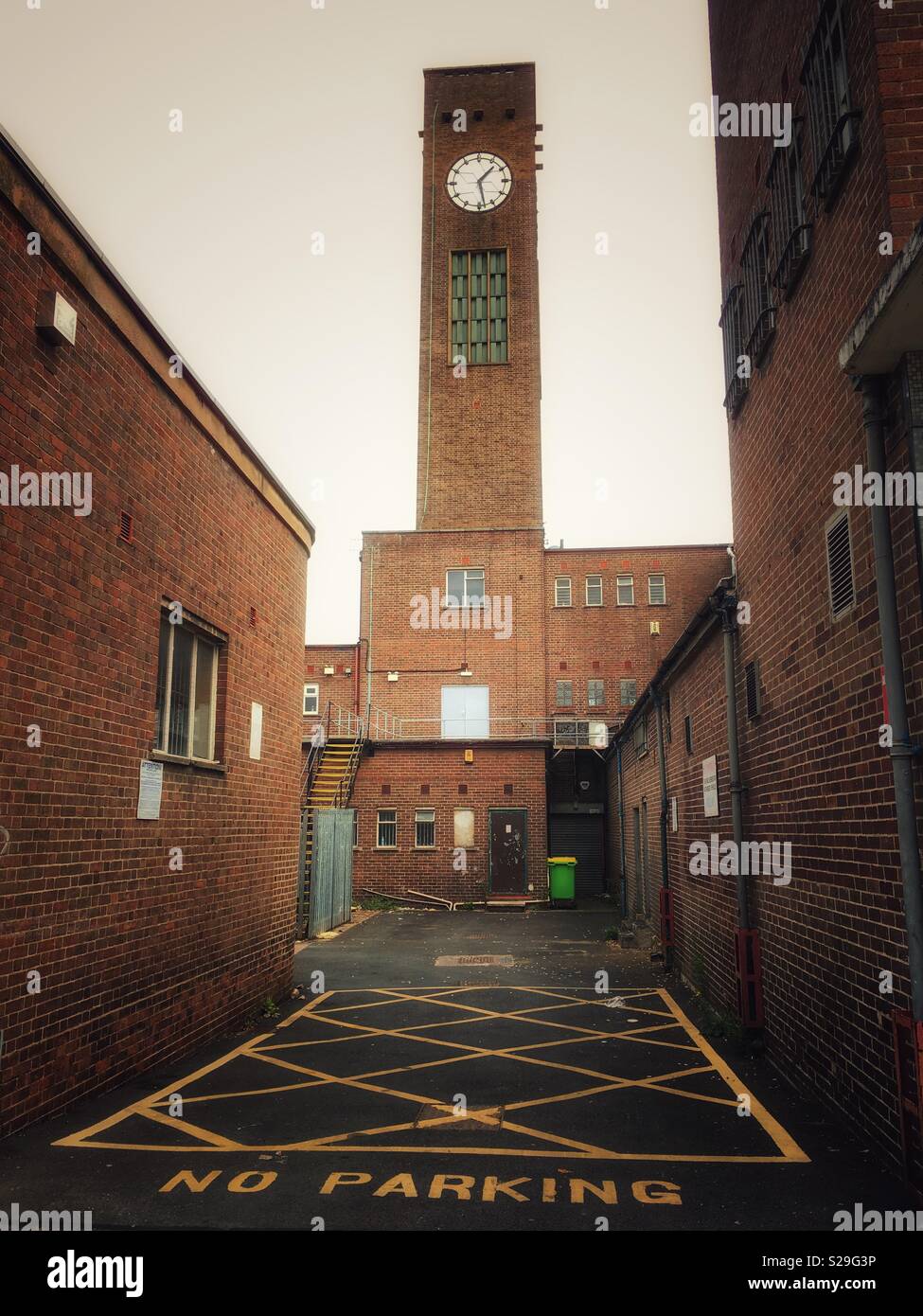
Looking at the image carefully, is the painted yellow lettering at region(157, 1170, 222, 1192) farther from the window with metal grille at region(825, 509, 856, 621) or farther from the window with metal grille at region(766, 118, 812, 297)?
the window with metal grille at region(766, 118, 812, 297)

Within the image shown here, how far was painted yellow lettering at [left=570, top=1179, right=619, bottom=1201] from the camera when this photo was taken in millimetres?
4621

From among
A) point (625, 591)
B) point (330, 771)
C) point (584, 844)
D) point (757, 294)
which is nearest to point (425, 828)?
point (330, 771)

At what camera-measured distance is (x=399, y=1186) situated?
4801 mm

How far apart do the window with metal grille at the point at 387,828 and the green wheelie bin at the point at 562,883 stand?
445cm

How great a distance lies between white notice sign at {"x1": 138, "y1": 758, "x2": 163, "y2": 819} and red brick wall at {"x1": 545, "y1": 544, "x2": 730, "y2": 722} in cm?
2277

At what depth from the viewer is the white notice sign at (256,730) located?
9.84m

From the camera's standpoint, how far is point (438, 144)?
33.2 meters

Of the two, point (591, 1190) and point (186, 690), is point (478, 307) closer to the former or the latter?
point (186, 690)

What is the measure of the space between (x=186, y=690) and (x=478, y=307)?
27276 millimetres

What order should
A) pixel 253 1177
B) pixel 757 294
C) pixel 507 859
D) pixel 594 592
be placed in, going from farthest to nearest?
pixel 594 592
pixel 507 859
pixel 757 294
pixel 253 1177

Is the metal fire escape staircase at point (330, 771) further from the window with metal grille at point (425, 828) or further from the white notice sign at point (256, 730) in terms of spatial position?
the white notice sign at point (256, 730)

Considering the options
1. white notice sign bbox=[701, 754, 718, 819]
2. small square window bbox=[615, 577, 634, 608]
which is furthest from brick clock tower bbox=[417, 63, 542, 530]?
white notice sign bbox=[701, 754, 718, 819]

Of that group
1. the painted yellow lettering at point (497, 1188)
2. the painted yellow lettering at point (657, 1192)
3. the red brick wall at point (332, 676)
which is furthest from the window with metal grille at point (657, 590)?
the painted yellow lettering at point (497, 1188)
